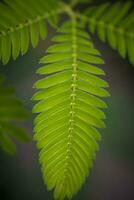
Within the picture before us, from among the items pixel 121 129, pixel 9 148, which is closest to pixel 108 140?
pixel 121 129

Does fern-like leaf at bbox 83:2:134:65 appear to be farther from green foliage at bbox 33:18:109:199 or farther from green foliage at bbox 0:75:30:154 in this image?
green foliage at bbox 0:75:30:154

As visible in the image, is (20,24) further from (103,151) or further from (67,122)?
(103,151)

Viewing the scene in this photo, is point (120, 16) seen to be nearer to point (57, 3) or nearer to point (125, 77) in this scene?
point (57, 3)

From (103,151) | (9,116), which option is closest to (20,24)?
(9,116)

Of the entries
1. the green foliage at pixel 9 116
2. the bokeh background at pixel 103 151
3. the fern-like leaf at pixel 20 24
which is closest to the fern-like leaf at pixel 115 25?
the fern-like leaf at pixel 20 24

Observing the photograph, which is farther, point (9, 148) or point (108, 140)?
point (108, 140)

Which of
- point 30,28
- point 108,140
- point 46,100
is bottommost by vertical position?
point 108,140

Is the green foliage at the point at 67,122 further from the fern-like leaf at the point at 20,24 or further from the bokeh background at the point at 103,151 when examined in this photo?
the bokeh background at the point at 103,151
